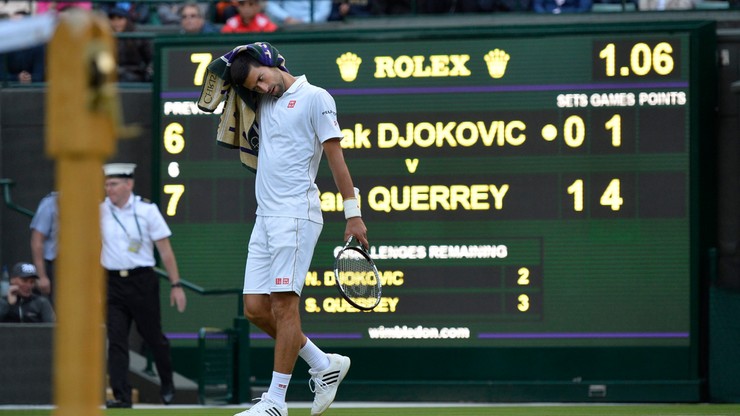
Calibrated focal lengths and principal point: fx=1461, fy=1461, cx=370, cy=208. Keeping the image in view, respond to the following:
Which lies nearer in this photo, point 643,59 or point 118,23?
point 643,59

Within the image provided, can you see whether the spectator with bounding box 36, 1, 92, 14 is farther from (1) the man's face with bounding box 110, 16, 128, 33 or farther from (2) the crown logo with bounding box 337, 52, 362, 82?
(2) the crown logo with bounding box 337, 52, 362, 82

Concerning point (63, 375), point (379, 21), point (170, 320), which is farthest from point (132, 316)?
point (63, 375)

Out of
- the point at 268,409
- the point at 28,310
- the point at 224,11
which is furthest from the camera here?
the point at 224,11

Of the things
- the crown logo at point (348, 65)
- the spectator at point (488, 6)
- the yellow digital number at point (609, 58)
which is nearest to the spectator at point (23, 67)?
the crown logo at point (348, 65)

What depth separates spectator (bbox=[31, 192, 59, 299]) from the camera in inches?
452

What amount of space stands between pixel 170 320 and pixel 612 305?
12.0ft

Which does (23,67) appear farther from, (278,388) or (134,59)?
(278,388)

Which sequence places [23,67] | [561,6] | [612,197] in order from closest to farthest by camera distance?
[612,197] → [23,67] → [561,6]

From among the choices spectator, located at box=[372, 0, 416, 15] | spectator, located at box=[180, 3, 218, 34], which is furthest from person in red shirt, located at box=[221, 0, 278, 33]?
spectator, located at box=[372, 0, 416, 15]

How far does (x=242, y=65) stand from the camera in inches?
284

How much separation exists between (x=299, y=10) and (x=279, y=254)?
771 cm

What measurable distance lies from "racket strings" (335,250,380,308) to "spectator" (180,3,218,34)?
6.73m

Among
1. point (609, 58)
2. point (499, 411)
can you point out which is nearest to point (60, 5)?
point (609, 58)

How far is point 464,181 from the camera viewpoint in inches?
460
